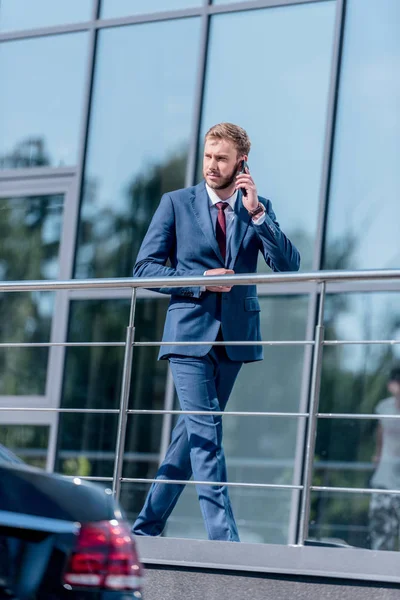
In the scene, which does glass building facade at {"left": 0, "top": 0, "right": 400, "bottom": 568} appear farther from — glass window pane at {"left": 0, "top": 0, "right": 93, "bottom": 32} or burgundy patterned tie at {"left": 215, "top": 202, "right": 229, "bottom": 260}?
burgundy patterned tie at {"left": 215, "top": 202, "right": 229, "bottom": 260}

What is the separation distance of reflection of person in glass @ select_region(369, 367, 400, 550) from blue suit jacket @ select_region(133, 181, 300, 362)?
233 cm

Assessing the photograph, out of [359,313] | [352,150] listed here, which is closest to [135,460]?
[359,313]

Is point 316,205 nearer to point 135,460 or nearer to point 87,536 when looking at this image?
point 135,460

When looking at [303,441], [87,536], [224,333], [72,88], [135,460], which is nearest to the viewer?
[87,536]

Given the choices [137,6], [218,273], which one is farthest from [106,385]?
[218,273]

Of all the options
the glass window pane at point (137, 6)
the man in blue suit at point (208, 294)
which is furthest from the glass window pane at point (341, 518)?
the glass window pane at point (137, 6)

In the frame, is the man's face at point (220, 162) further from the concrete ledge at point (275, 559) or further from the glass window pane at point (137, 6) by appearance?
the glass window pane at point (137, 6)

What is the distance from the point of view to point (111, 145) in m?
8.73

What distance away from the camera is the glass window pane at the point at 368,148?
7.82 m

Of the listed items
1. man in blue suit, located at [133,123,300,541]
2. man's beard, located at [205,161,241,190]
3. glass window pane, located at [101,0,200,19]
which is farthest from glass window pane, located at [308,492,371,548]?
glass window pane, located at [101,0,200,19]

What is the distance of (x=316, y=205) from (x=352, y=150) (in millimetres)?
420

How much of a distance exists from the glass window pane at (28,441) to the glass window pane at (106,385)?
14cm

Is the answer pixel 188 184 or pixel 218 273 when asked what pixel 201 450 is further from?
pixel 188 184

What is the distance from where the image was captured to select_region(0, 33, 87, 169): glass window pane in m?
8.94
